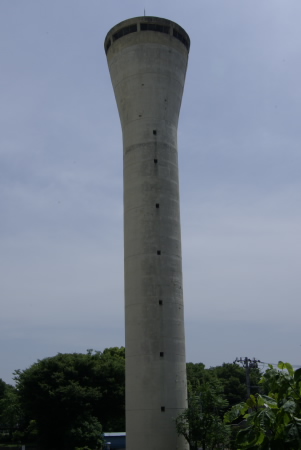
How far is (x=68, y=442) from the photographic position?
46500mm

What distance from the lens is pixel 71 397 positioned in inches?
1918

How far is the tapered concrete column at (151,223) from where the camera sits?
3036 cm

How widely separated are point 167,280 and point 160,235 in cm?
302

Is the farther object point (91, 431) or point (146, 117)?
point (91, 431)

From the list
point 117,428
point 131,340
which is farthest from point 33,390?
point 131,340

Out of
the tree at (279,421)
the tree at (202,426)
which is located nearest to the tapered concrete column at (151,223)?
the tree at (202,426)

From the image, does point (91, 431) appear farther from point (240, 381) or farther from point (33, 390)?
point (240, 381)

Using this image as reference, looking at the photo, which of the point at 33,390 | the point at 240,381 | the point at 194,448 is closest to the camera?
the point at 194,448

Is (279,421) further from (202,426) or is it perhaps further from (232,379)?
(232,379)

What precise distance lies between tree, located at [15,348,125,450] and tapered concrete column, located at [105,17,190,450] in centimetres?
1884

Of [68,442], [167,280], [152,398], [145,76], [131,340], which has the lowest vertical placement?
[68,442]

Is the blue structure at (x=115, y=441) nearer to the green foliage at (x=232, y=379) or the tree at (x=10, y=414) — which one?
the green foliage at (x=232, y=379)

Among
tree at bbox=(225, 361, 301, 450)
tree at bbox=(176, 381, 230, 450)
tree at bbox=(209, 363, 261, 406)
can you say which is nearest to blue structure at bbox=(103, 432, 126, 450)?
tree at bbox=(209, 363, 261, 406)

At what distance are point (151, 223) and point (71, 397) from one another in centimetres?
2402
